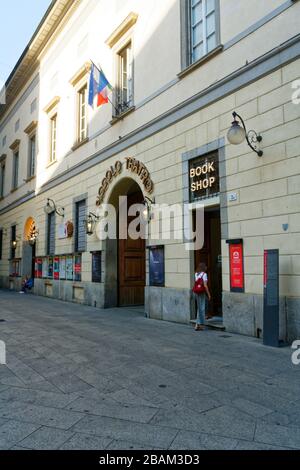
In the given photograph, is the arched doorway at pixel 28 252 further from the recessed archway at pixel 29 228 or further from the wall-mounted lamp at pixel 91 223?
the wall-mounted lamp at pixel 91 223

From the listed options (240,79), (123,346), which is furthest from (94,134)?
(123,346)

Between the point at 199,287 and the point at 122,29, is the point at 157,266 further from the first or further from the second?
the point at 122,29

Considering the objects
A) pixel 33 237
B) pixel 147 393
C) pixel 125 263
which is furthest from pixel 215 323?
pixel 33 237

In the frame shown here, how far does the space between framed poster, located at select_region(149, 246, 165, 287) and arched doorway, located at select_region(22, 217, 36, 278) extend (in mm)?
13206

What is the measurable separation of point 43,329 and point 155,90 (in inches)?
286

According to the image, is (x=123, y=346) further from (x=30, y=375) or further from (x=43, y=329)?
(x=43, y=329)

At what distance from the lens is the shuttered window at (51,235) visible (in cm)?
1797

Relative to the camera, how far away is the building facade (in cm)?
713

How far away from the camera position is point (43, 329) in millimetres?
8523

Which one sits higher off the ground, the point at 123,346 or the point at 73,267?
the point at 73,267

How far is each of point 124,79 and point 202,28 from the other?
14.4ft

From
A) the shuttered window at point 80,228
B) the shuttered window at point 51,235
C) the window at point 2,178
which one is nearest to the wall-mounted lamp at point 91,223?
the shuttered window at point 80,228

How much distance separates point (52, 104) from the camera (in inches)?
725

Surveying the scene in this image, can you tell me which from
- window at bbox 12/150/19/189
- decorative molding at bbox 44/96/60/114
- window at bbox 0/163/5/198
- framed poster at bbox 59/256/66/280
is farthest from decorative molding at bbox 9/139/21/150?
framed poster at bbox 59/256/66/280
